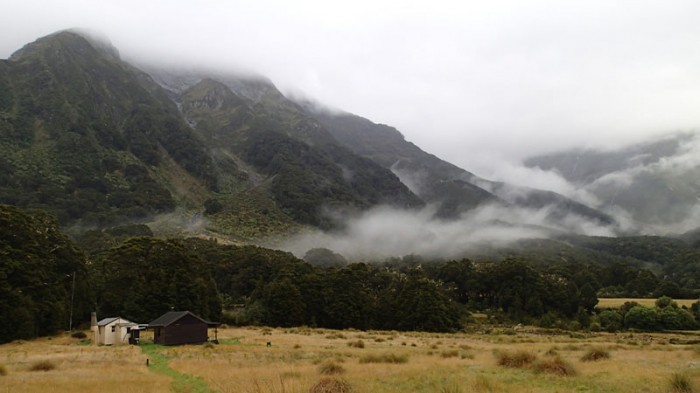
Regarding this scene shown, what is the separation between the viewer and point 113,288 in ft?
211

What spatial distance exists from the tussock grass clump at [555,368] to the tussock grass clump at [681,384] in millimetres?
4856

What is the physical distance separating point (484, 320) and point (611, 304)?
928 inches

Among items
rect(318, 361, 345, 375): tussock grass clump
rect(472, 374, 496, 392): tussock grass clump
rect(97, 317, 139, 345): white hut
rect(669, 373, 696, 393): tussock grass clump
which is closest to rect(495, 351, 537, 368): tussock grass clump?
rect(472, 374, 496, 392): tussock grass clump

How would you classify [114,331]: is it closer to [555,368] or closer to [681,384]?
[555,368]

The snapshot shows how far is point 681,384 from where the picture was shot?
525 inches

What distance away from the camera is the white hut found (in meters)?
44.4

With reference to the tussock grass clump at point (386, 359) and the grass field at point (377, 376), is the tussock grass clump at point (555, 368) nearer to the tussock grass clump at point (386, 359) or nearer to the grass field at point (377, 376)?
the grass field at point (377, 376)

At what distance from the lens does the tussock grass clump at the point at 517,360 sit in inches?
846

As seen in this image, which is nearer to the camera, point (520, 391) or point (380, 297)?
point (520, 391)

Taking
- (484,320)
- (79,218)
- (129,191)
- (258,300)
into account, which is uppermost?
(129,191)

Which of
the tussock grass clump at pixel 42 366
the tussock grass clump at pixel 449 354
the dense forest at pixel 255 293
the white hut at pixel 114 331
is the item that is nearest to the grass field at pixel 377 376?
the tussock grass clump at pixel 42 366

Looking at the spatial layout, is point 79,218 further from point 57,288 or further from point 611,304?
point 611,304

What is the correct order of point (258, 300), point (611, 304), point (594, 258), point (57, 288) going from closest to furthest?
point (57, 288), point (258, 300), point (611, 304), point (594, 258)

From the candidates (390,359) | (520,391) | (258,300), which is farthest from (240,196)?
(520,391)
